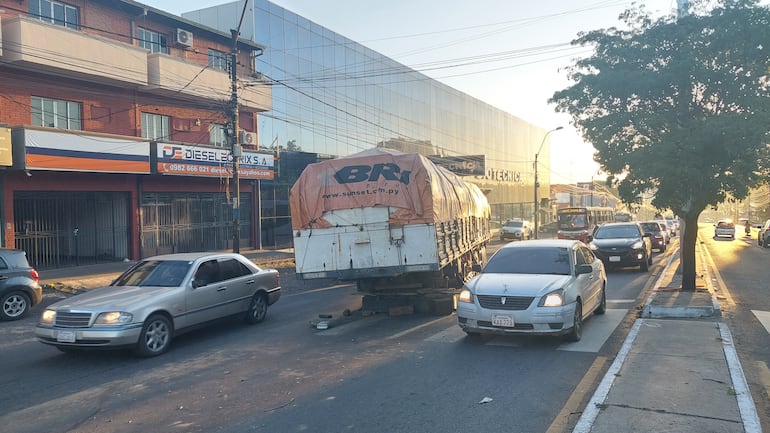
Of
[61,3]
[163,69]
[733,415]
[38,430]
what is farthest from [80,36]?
[733,415]

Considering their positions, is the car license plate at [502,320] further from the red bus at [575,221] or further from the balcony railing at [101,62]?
the red bus at [575,221]

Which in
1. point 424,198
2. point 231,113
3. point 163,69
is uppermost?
point 163,69

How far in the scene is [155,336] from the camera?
8.18 meters

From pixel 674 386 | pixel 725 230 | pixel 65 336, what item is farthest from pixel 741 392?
pixel 725 230

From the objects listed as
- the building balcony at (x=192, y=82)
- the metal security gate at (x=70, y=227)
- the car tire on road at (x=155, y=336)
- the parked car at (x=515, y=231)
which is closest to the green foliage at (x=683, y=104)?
the car tire on road at (x=155, y=336)

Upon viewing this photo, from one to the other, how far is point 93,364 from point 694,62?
11.4m

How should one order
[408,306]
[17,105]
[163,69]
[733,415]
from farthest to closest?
[163,69] → [17,105] → [408,306] → [733,415]

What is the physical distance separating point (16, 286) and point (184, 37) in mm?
15909

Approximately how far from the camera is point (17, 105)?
1844cm

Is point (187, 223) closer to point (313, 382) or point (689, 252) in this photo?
point (689, 252)

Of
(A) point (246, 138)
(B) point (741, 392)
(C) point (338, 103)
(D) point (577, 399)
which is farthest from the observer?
(C) point (338, 103)

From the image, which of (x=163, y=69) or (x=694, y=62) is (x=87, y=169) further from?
(x=694, y=62)

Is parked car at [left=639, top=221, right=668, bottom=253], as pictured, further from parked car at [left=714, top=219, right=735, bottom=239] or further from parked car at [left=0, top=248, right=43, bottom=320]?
parked car at [left=0, top=248, right=43, bottom=320]

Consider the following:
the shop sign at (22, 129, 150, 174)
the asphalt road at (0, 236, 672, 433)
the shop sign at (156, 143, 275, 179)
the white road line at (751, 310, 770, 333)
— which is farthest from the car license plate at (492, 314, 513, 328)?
the shop sign at (22, 129, 150, 174)
